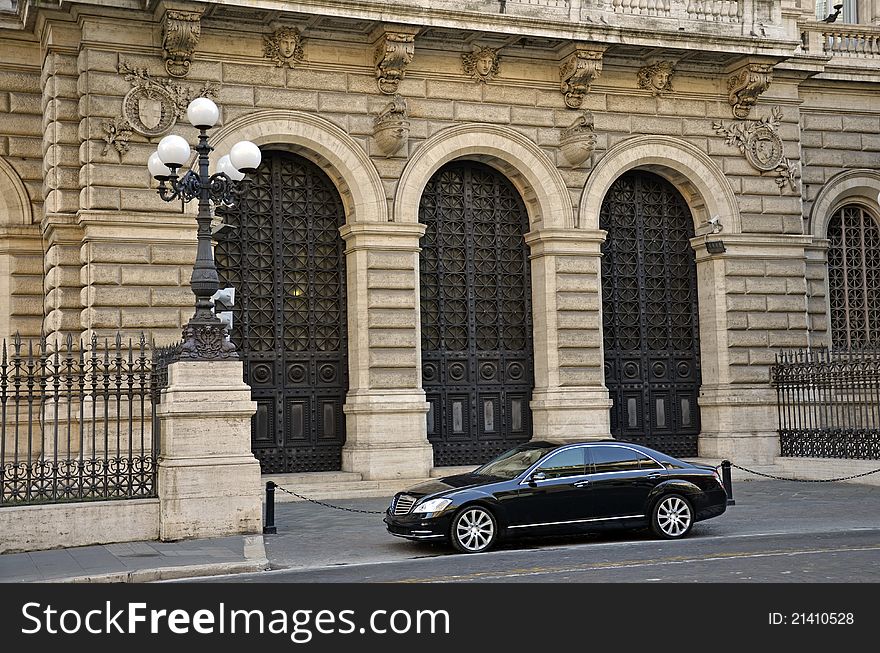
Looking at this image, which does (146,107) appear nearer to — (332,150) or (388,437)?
(332,150)

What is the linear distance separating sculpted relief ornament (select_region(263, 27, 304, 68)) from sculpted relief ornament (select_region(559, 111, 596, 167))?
5848 mm

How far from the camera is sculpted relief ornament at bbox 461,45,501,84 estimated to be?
902 inches

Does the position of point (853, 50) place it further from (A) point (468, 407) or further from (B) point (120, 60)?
(B) point (120, 60)

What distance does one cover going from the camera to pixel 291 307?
2238 centimetres

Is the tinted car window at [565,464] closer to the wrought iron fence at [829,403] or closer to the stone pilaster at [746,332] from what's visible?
the wrought iron fence at [829,403]

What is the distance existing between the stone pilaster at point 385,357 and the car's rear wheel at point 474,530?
23.3 feet

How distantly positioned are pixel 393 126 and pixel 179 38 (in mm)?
4311

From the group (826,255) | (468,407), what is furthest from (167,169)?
(826,255)

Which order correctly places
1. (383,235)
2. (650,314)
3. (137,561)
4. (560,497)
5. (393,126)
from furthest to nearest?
(650,314) < (383,235) < (393,126) < (560,497) < (137,561)

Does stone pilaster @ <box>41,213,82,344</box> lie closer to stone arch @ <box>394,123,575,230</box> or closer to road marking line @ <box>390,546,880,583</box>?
stone arch @ <box>394,123,575,230</box>

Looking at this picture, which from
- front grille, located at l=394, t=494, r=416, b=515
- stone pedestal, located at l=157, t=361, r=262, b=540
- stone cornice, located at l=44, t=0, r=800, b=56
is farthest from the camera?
stone cornice, located at l=44, t=0, r=800, b=56

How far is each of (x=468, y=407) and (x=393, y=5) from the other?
26.5 feet

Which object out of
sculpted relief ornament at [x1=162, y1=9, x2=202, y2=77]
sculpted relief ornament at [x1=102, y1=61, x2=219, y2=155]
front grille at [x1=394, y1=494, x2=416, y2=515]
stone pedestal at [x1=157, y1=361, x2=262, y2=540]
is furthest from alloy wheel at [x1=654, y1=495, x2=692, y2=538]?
sculpted relief ornament at [x1=162, y1=9, x2=202, y2=77]

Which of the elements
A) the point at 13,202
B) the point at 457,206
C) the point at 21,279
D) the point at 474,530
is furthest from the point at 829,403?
the point at 13,202
